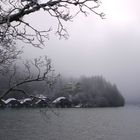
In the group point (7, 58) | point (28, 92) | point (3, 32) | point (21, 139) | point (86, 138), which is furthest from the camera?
point (86, 138)

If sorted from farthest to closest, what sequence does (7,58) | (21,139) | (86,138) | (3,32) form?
(86,138), (21,139), (7,58), (3,32)

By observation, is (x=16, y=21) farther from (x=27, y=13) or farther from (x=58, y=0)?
(x=58, y=0)

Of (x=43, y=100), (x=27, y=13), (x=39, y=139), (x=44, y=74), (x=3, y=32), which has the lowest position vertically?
(x=39, y=139)

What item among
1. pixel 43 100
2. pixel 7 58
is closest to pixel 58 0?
pixel 7 58

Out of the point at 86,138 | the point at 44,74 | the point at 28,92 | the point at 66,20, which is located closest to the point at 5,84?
the point at 28,92

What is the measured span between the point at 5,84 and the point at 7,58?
0.86 m

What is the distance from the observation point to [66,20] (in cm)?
576

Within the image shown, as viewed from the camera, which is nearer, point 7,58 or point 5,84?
point 7,58

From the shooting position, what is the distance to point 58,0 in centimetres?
573

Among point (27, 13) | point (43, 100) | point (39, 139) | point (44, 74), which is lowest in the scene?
point (39, 139)

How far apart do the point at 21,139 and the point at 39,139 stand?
3.58 metres

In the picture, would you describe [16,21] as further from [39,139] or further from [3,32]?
[39,139]

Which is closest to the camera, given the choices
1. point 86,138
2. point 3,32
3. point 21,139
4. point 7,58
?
point 3,32

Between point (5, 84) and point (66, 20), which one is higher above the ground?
point (66, 20)
